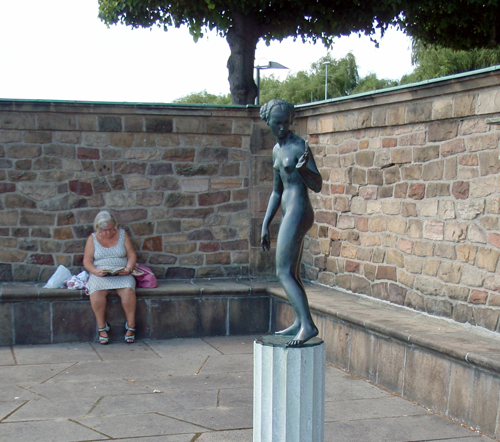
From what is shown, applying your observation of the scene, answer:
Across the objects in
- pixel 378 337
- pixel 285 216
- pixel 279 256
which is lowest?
pixel 378 337

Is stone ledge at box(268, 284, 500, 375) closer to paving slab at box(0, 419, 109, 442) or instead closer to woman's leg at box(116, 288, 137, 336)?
woman's leg at box(116, 288, 137, 336)

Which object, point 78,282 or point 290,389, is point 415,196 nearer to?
point 290,389

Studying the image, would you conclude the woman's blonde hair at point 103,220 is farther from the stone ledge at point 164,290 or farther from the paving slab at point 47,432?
the paving slab at point 47,432

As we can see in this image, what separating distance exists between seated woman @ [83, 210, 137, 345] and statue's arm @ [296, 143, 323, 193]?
3.57 meters

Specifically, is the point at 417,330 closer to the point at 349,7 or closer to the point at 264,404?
the point at 264,404

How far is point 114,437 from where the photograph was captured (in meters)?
3.83

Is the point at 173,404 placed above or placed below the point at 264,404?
below

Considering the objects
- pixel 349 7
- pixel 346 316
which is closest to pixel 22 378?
pixel 346 316

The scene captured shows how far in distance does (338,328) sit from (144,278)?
2.25 metres

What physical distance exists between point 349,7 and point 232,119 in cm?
470

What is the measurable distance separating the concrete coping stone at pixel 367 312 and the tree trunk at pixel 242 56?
551 centimetres

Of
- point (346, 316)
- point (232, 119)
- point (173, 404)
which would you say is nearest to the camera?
point (173, 404)

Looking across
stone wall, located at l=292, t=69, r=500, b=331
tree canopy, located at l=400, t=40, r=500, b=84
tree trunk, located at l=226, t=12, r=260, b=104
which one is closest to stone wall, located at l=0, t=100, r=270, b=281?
stone wall, located at l=292, t=69, r=500, b=331

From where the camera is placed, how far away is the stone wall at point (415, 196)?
479 centimetres
